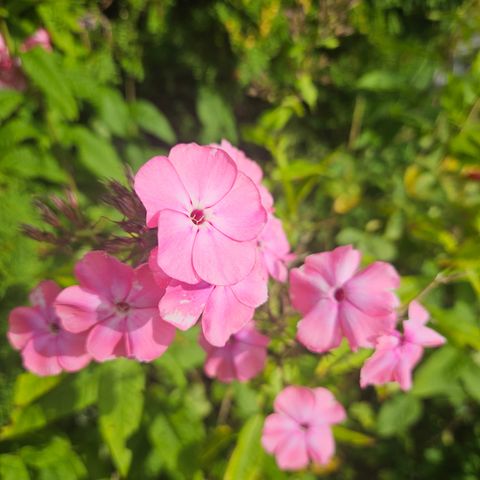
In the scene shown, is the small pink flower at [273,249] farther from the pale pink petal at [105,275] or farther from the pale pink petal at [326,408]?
the pale pink petal at [326,408]

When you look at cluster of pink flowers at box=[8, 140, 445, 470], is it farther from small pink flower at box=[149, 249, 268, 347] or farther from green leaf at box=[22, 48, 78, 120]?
green leaf at box=[22, 48, 78, 120]

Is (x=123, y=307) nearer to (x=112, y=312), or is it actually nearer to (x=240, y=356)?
(x=112, y=312)

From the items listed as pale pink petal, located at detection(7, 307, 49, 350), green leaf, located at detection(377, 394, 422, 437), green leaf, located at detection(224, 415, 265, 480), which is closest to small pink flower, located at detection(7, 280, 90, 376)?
pale pink petal, located at detection(7, 307, 49, 350)

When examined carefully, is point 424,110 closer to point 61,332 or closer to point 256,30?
point 256,30


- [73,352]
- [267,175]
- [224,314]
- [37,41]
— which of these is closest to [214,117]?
[267,175]

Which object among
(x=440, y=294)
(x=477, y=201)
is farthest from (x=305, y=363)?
(x=477, y=201)

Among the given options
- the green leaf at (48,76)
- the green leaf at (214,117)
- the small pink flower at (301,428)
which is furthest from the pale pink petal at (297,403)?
the green leaf at (214,117)
